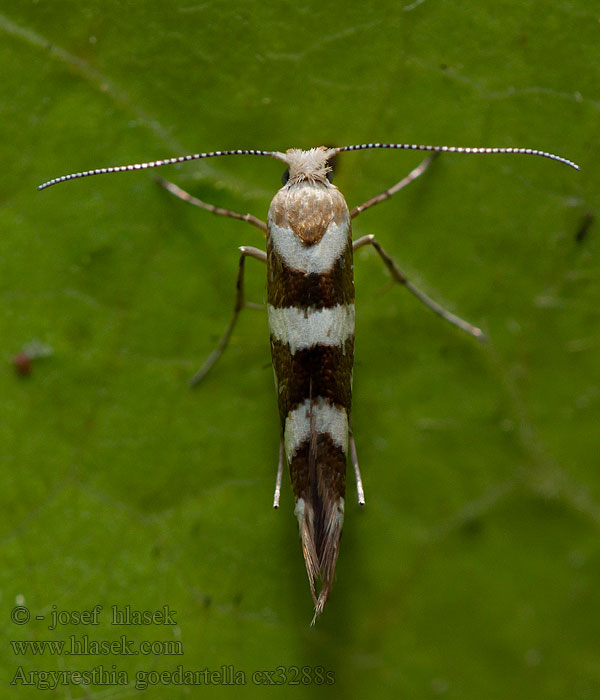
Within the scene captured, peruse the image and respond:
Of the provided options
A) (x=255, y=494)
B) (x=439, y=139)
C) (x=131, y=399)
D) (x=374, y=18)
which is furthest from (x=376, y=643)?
(x=374, y=18)

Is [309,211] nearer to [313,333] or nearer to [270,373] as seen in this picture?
[313,333]

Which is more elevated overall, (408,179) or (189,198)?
(408,179)

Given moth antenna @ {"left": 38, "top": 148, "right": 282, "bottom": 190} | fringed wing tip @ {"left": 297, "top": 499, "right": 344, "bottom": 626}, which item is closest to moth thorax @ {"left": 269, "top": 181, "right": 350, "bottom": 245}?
moth antenna @ {"left": 38, "top": 148, "right": 282, "bottom": 190}

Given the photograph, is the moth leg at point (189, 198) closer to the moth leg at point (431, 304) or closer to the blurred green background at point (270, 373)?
the blurred green background at point (270, 373)

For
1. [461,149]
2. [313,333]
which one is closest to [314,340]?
[313,333]

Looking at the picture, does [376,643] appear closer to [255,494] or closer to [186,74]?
[255,494]

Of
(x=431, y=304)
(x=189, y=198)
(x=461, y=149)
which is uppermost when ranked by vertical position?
(x=461, y=149)

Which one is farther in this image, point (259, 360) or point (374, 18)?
point (259, 360)
